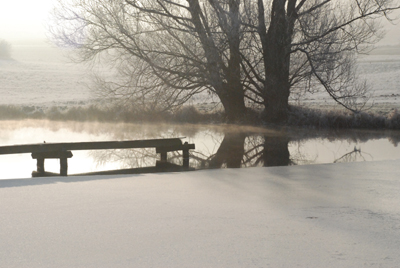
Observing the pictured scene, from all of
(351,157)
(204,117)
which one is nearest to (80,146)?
(351,157)

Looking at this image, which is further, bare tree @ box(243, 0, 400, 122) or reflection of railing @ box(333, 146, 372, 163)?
bare tree @ box(243, 0, 400, 122)

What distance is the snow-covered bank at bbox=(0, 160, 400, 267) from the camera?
3.67 metres

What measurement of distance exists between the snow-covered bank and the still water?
105 inches

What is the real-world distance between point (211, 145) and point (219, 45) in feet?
13.4

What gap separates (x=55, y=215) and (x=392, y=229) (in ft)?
10.5

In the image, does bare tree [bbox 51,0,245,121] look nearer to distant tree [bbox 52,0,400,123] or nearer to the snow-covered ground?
distant tree [bbox 52,0,400,123]

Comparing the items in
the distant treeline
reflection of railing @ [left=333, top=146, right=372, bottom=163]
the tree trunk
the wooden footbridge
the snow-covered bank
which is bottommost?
the snow-covered bank

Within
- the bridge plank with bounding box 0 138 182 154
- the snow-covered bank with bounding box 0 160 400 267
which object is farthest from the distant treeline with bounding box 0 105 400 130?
the snow-covered bank with bounding box 0 160 400 267

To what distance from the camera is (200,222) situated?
4.64 metres

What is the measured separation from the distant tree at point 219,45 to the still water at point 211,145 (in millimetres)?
1532

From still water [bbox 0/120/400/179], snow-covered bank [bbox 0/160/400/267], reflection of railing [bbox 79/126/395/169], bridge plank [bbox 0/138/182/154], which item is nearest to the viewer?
snow-covered bank [bbox 0/160/400/267]

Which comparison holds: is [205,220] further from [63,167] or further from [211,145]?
[211,145]

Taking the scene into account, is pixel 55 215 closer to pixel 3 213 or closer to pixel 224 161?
pixel 3 213

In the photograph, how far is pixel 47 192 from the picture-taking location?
6.07 m
